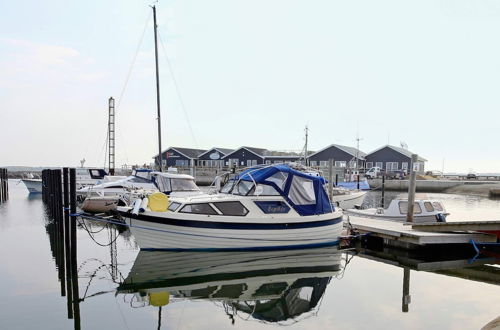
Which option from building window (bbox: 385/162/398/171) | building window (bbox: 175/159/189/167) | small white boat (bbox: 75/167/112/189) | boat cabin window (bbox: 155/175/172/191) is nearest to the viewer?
boat cabin window (bbox: 155/175/172/191)

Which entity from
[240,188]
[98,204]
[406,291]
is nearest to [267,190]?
[240,188]

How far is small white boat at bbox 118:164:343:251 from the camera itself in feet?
41.7

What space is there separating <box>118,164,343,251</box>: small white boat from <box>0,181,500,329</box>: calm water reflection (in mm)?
518

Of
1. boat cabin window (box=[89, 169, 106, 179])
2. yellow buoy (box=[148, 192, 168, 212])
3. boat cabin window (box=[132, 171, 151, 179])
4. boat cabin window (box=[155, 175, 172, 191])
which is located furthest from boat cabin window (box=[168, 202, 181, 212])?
boat cabin window (box=[89, 169, 106, 179])

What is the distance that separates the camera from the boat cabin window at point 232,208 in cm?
1295

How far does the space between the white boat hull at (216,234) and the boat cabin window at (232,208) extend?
0.32 metres

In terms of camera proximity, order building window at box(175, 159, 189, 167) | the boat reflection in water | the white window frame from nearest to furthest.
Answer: the boat reflection in water → the white window frame → building window at box(175, 159, 189, 167)

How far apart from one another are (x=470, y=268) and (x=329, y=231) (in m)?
4.74

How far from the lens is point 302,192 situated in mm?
Answer: 13945

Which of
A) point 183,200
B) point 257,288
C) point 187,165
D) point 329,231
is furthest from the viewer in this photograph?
point 187,165

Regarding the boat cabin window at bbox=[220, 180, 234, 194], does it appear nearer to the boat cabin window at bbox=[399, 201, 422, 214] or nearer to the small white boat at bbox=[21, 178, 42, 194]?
the boat cabin window at bbox=[399, 201, 422, 214]

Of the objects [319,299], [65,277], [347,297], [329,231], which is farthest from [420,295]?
[65,277]

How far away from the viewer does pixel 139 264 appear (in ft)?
41.0

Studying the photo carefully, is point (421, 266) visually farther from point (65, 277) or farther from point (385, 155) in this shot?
point (385, 155)
